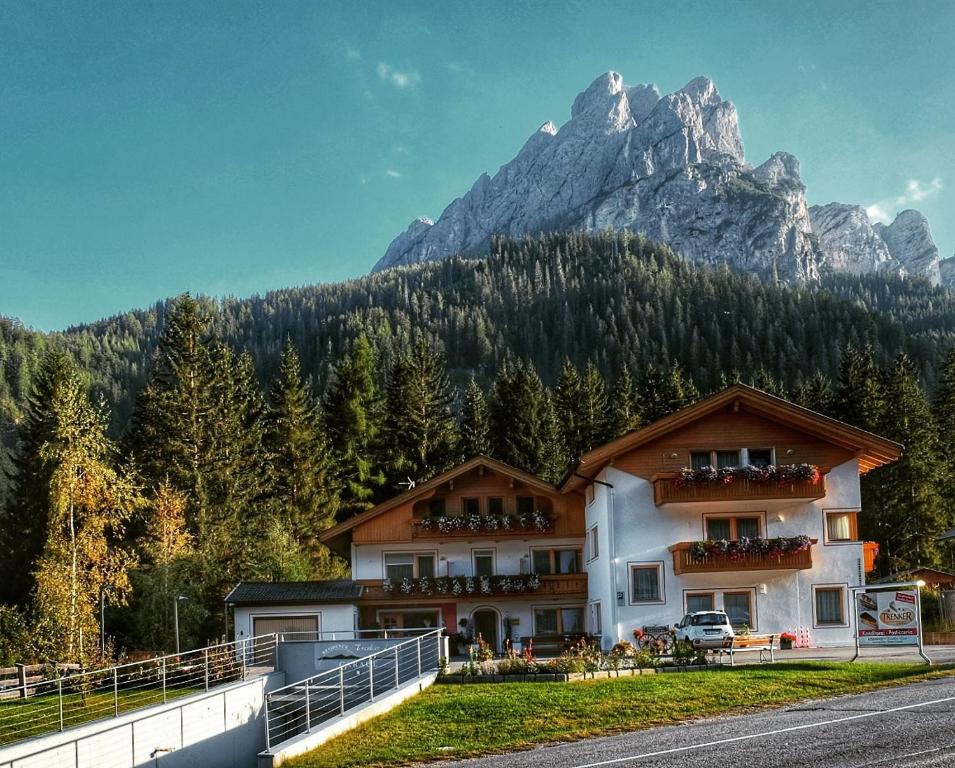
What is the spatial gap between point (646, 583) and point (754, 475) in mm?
5656

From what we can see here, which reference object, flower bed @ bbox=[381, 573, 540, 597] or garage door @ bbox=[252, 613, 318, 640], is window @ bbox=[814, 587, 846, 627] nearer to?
flower bed @ bbox=[381, 573, 540, 597]

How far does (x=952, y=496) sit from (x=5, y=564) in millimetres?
57168

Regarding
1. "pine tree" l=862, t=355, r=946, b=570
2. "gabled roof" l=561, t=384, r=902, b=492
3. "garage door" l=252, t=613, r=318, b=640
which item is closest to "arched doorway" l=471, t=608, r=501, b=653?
"garage door" l=252, t=613, r=318, b=640

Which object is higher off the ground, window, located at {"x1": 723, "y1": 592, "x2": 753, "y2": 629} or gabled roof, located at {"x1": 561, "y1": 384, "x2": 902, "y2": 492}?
gabled roof, located at {"x1": 561, "y1": 384, "x2": 902, "y2": 492}

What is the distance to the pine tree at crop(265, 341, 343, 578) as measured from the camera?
62312mm

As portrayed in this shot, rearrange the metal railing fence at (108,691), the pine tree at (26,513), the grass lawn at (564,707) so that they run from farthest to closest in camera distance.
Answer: the pine tree at (26,513), the metal railing fence at (108,691), the grass lawn at (564,707)

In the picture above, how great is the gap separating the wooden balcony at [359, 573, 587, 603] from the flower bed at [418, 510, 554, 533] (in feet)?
7.39

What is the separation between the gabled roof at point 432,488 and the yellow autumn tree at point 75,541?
32.2ft

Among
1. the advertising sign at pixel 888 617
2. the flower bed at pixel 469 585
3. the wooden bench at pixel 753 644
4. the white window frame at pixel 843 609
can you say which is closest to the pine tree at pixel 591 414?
the flower bed at pixel 469 585

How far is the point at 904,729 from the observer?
55.3ft

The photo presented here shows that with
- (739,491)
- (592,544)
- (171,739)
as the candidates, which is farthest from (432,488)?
(171,739)

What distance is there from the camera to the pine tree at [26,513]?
5744 centimetres

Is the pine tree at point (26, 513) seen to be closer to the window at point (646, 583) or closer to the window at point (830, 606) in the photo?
the window at point (646, 583)

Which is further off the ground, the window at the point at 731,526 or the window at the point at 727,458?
the window at the point at 727,458
